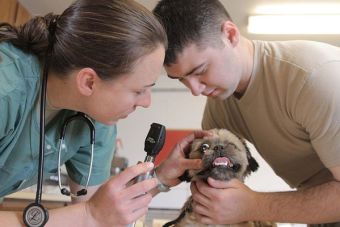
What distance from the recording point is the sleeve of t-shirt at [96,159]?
1.26 m

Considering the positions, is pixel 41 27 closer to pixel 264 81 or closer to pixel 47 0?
pixel 264 81

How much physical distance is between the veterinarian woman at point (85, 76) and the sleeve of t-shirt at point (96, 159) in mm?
203

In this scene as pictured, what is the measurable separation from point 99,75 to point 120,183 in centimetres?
26

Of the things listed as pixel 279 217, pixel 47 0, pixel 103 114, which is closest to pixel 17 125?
pixel 103 114

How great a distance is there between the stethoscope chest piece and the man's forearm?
0.58 meters

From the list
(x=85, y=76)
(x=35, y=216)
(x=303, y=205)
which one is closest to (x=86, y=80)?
(x=85, y=76)

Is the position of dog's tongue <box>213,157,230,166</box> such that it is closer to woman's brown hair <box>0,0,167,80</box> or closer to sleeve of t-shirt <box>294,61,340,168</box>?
sleeve of t-shirt <box>294,61,340,168</box>

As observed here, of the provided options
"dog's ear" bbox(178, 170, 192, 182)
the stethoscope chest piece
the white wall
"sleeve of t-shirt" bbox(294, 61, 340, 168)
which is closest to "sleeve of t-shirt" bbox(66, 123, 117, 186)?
"dog's ear" bbox(178, 170, 192, 182)

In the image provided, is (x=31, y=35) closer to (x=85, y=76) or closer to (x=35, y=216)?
(x=85, y=76)

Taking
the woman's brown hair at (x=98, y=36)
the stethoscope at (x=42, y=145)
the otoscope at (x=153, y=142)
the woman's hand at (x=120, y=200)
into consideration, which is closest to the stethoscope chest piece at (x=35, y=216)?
the stethoscope at (x=42, y=145)

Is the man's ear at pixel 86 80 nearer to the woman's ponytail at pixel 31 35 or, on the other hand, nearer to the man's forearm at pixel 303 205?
the woman's ponytail at pixel 31 35

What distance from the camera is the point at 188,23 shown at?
1.18 m

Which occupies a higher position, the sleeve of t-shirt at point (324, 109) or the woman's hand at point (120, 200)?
the sleeve of t-shirt at point (324, 109)

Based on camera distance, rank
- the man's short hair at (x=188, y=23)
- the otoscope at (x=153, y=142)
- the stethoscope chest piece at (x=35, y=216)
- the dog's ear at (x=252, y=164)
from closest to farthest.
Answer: the stethoscope chest piece at (x=35, y=216)
the otoscope at (x=153, y=142)
the man's short hair at (x=188, y=23)
the dog's ear at (x=252, y=164)
